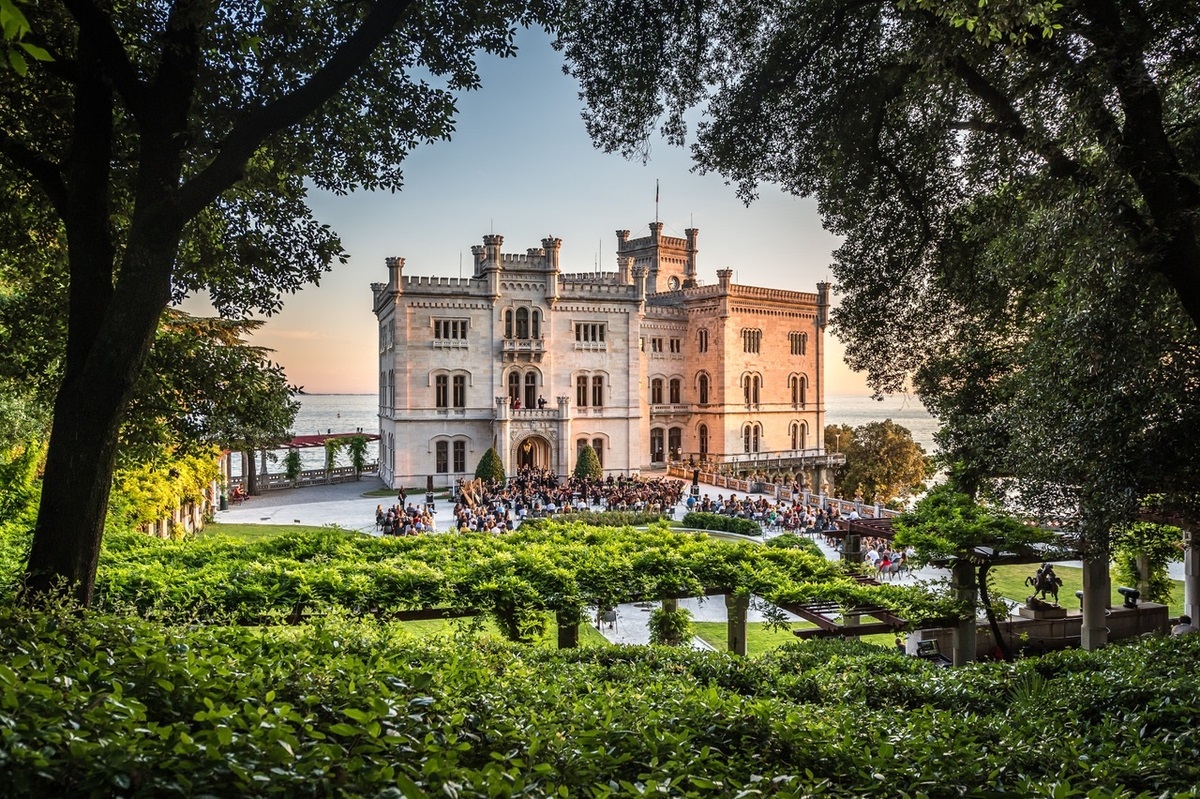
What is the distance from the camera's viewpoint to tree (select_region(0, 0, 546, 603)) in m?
4.96

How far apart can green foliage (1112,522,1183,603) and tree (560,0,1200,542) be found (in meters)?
5.29

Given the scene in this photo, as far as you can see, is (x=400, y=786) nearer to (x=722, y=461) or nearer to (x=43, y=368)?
(x=43, y=368)

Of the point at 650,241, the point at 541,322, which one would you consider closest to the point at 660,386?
the point at 541,322

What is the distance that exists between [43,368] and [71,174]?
2.88 m

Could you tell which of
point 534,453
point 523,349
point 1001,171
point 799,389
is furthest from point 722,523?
point 799,389

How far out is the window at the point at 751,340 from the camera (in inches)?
1912

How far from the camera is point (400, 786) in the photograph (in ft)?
8.29

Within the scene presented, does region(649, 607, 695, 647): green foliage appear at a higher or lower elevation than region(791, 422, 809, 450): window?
lower

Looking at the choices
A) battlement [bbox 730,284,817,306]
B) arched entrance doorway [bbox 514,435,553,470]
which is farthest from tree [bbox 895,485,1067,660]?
battlement [bbox 730,284,817,306]

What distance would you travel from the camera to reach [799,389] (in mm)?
51250

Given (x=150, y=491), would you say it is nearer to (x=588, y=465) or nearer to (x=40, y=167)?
(x=40, y=167)

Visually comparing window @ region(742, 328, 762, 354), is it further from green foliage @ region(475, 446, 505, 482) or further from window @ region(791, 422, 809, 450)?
green foliage @ region(475, 446, 505, 482)

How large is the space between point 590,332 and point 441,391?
28.9 ft

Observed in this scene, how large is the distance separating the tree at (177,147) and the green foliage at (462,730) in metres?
1.47
